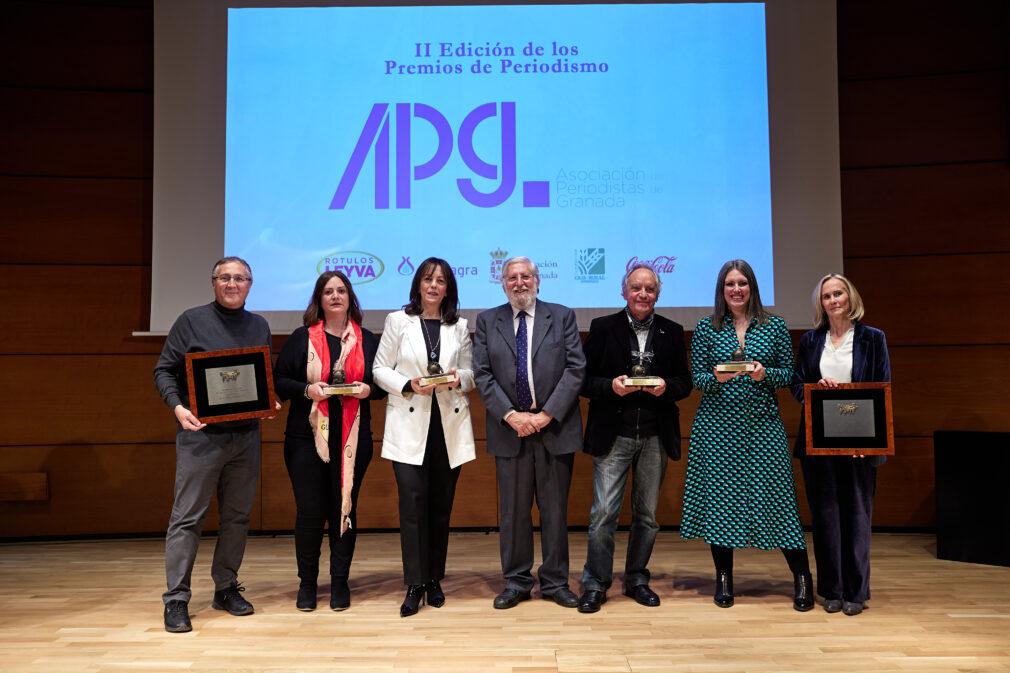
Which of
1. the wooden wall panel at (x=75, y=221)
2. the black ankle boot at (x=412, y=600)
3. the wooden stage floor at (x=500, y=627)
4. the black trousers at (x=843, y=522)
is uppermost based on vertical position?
the wooden wall panel at (x=75, y=221)

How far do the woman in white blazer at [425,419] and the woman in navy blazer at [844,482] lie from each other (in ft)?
4.85

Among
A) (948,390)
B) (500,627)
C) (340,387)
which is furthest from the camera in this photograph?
(948,390)

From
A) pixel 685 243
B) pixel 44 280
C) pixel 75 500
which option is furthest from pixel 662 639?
pixel 44 280

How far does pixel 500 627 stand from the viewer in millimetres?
2729

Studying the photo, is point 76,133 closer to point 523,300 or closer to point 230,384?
point 230,384

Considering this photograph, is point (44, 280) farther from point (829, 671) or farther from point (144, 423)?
point (829, 671)

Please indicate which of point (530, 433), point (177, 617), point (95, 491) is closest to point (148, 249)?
point (95, 491)

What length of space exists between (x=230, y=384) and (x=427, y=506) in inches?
37.8

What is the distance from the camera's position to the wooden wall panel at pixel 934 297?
4.50 metres

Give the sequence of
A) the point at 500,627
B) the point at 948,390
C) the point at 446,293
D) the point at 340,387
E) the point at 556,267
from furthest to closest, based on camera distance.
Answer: the point at 948,390 → the point at 556,267 → the point at 446,293 → the point at 340,387 → the point at 500,627

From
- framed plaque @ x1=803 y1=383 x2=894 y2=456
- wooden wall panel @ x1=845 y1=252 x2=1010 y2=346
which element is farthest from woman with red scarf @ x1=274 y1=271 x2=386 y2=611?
wooden wall panel @ x1=845 y1=252 x2=1010 y2=346


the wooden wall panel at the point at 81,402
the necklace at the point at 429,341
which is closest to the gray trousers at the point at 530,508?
the necklace at the point at 429,341

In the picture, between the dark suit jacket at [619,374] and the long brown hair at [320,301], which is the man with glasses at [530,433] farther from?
the long brown hair at [320,301]

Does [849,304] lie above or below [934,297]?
below
